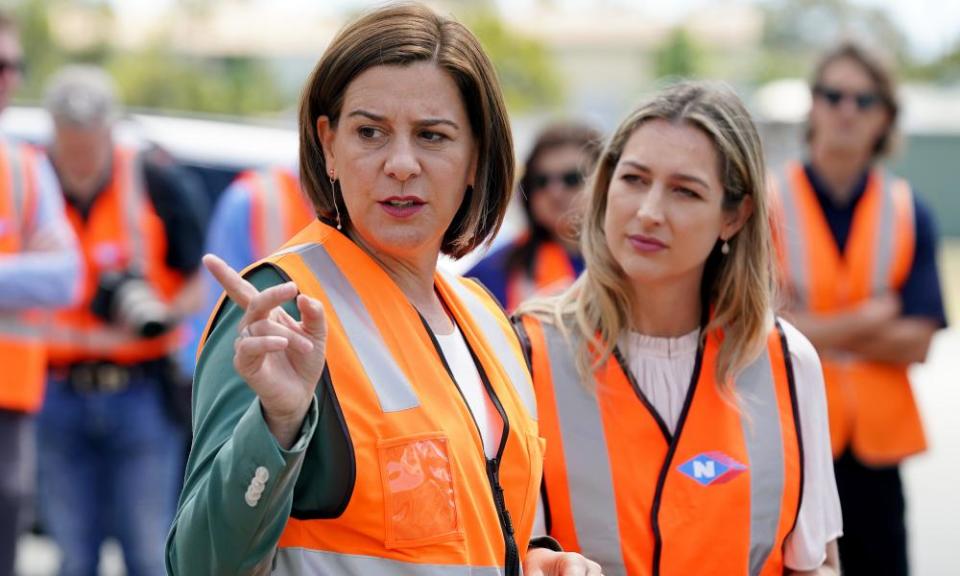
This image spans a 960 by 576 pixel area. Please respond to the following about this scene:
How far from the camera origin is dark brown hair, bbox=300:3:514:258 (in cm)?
219

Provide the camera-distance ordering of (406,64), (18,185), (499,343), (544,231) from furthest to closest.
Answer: (544,231)
(18,185)
(499,343)
(406,64)

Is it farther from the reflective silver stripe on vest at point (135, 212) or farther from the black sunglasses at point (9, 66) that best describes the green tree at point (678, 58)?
the black sunglasses at point (9, 66)

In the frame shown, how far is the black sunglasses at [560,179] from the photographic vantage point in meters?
5.04

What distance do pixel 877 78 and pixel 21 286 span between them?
10.5ft

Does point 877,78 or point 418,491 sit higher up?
point 877,78

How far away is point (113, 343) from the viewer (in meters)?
5.36

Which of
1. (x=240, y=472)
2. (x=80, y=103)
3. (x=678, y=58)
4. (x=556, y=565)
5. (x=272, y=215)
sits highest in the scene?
(x=678, y=58)

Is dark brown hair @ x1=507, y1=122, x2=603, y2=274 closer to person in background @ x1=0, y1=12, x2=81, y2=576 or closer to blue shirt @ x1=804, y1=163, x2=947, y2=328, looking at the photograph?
blue shirt @ x1=804, y1=163, x2=947, y2=328

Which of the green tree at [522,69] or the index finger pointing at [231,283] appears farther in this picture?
the green tree at [522,69]

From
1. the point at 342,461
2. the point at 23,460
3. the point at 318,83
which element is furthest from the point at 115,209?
Answer: the point at 342,461

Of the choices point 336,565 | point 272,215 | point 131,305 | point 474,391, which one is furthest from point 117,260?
point 336,565

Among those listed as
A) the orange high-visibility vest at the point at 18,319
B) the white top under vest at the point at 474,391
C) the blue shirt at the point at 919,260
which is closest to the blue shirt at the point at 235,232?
the orange high-visibility vest at the point at 18,319

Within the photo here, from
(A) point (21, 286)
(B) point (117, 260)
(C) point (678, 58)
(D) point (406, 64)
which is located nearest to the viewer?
(D) point (406, 64)

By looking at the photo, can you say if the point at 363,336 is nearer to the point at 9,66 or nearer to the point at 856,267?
the point at 856,267
